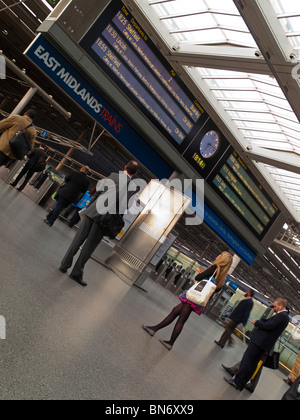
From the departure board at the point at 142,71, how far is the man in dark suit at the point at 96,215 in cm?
403

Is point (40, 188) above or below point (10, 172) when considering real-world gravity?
above

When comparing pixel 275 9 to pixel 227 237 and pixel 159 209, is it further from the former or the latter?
pixel 227 237

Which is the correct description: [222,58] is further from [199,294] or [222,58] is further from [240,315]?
[240,315]

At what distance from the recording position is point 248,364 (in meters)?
6.14

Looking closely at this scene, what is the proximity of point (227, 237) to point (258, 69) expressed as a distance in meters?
6.31

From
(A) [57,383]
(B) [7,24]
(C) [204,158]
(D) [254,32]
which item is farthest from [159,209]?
(B) [7,24]

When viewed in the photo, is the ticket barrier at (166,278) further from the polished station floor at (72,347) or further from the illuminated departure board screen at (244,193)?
the polished station floor at (72,347)

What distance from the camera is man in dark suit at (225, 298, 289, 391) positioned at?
609 cm

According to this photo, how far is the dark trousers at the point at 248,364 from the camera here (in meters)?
6.08

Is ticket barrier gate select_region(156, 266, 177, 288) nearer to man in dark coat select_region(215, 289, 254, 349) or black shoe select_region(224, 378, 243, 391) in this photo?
man in dark coat select_region(215, 289, 254, 349)

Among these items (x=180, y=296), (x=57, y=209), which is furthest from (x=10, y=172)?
(x=180, y=296)

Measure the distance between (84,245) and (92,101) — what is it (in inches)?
179

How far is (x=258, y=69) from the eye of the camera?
874 cm

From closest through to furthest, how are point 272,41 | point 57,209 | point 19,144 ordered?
point 19,144 < point 272,41 < point 57,209
